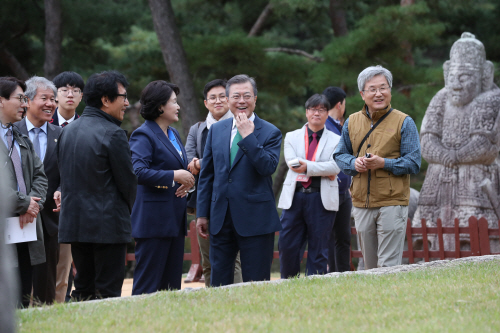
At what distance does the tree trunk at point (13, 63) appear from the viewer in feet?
41.7

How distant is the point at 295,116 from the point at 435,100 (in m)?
8.02

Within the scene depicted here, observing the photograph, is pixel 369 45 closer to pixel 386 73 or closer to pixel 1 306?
pixel 386 73

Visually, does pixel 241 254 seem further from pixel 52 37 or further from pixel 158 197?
pixel 52 37

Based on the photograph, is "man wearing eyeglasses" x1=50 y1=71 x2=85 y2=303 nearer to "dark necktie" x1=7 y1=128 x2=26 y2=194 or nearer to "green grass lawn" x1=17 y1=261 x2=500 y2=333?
"dark necktie" x1=7 y1=128 x2=26 y2=194

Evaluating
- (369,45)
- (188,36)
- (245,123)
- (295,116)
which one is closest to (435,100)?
(369,45)

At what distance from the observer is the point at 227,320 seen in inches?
126

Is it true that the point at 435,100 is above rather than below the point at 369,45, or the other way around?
below

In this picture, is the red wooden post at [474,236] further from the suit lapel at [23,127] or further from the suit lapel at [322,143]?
the suit lapel at [23,127]

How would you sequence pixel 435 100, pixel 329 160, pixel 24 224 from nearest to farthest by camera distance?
pixel 24 224 < pixel 329 160 < pixel 435 100

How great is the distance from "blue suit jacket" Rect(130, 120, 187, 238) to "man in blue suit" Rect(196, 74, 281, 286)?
0.22m

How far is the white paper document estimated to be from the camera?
13.2ft

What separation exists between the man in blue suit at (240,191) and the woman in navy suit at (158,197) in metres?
0.21

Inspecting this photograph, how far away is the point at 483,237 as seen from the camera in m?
7.74

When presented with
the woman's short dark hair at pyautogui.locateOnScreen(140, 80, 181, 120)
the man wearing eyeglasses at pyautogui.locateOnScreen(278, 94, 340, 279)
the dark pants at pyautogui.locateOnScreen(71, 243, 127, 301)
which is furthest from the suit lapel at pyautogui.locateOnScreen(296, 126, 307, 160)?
the dark pants at pyautogui.locateOnScreen(71, 243, 127, 301)
